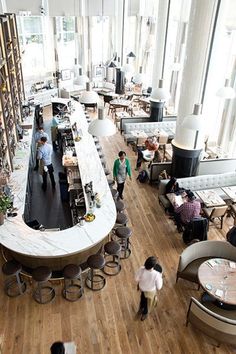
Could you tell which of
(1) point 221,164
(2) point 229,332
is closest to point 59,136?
(1) point 221,164

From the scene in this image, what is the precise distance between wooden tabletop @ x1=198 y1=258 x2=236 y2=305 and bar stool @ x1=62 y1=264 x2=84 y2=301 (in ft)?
6.86

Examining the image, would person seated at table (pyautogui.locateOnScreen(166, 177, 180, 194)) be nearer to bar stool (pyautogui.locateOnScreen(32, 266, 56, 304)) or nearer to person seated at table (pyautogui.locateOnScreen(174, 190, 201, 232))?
person seated at table (pyautogui.locateOnScreen(174, 190, 201, 232))

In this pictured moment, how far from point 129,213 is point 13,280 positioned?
323 centimetres

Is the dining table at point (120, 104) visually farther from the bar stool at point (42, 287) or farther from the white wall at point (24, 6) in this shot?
the bar stool at point (42, 287)

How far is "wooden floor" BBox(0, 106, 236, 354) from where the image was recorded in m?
4.83

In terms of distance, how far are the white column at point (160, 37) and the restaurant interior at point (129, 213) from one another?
4cm

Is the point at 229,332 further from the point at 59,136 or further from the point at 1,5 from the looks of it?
the point at 1,5

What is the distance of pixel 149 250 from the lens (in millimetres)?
6750

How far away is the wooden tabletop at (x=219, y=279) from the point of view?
489cm

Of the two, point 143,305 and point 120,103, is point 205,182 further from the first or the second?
point 120,103

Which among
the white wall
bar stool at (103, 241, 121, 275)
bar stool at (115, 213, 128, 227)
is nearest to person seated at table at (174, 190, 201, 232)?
bar stool at (115, 213, 128, 227)

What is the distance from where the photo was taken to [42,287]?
5742mm

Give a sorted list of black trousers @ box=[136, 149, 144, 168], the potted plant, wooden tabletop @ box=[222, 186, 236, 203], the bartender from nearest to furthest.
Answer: the potted plant < wooden tabletop @ box=[222, 186, 236, 203] < black trousers @ box=[136, 149, 144, 168] < the bartender

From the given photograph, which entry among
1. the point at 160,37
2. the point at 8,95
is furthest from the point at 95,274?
the point at 160,37
